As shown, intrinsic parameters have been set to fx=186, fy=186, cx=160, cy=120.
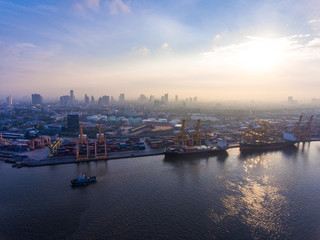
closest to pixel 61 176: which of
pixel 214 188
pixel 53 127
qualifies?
pixel 214 188

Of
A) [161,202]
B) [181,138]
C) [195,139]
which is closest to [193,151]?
[181,138]

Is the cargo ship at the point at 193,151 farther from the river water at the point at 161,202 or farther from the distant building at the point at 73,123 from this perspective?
the distant building at the point at 73,123

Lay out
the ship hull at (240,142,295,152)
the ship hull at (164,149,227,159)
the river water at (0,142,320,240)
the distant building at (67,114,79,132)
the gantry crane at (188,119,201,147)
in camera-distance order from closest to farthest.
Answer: the river water at (0,142,320,240), the ship hull at (164,149,227,159), the ship hull at (240,142,295,152), the gantry crane at (188,119,201,147), the distant building at (67,114,79,132)

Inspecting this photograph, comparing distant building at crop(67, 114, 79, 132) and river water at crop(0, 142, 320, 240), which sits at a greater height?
distant building at crop(67, 114, 79, 132)

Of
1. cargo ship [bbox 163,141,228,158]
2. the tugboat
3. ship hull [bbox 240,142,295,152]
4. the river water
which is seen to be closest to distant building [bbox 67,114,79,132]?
the river water

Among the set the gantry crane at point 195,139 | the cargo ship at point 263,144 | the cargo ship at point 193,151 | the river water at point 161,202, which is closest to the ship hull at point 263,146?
the cargo ship at point 263,144

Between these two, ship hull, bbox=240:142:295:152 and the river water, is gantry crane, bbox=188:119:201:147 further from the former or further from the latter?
the river water

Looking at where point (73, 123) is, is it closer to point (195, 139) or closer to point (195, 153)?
point (195, 139)

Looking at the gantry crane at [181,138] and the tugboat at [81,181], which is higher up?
the gantry crane at [181,138]
